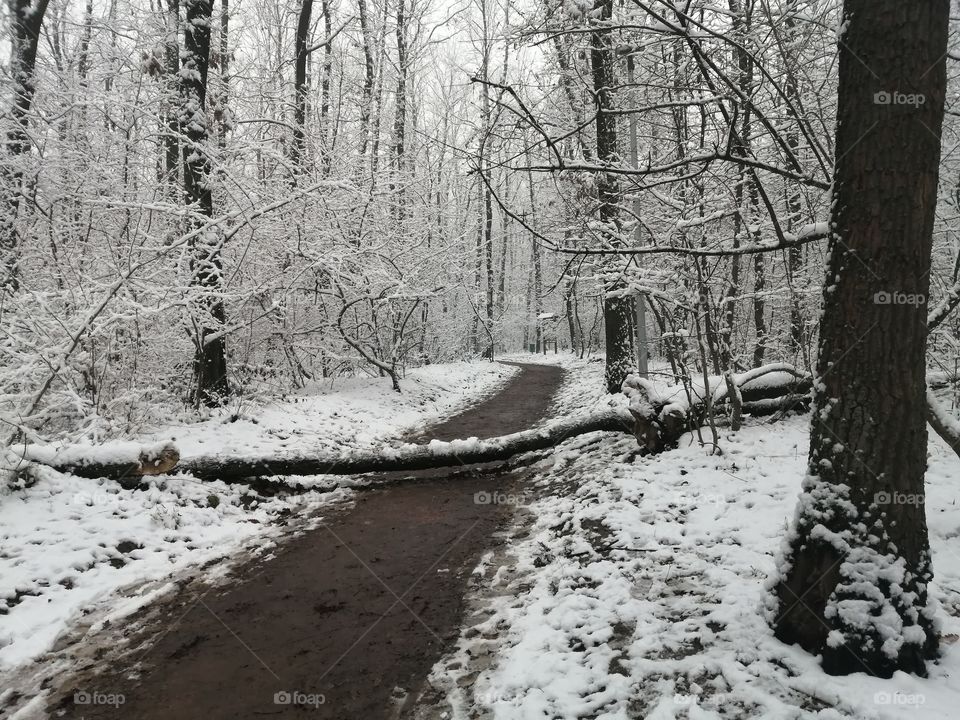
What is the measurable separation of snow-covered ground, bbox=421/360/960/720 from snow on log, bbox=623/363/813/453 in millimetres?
603

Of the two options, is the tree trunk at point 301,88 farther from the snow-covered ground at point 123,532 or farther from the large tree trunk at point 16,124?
the snow-covered ground at point 123,532

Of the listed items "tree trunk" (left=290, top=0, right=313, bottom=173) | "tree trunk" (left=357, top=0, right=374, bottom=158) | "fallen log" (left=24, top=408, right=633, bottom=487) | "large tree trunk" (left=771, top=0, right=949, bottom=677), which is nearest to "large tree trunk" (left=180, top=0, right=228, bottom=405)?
"tree trunk" (left=290, top=0, right=313, bottom=173)

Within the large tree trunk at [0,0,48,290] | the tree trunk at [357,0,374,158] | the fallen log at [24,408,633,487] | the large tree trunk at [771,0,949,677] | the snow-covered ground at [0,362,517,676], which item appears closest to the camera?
the large tree trunk at [771,0,949,677]

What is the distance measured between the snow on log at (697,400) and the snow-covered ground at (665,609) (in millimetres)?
603

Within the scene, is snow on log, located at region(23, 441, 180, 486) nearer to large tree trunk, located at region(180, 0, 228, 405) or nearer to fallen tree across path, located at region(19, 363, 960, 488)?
fallen tree across path, located at region(19, 363, 960, 488)

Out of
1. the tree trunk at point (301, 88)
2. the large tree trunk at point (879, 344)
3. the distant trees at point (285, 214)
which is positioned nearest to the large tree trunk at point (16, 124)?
the distant trees at point (285, 214)

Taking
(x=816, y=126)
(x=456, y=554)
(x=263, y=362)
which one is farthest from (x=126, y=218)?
(x=816, y=126)

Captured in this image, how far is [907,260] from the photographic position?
3.18 meters

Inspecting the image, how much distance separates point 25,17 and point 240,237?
19.3 feet

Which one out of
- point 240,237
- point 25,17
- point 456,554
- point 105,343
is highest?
point 25,17

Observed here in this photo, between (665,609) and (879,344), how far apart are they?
8.18 ft

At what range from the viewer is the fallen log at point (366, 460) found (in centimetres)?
674

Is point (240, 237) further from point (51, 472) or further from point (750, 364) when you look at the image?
point (750, 364)

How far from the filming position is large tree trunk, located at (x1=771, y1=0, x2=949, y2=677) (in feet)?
10.4
